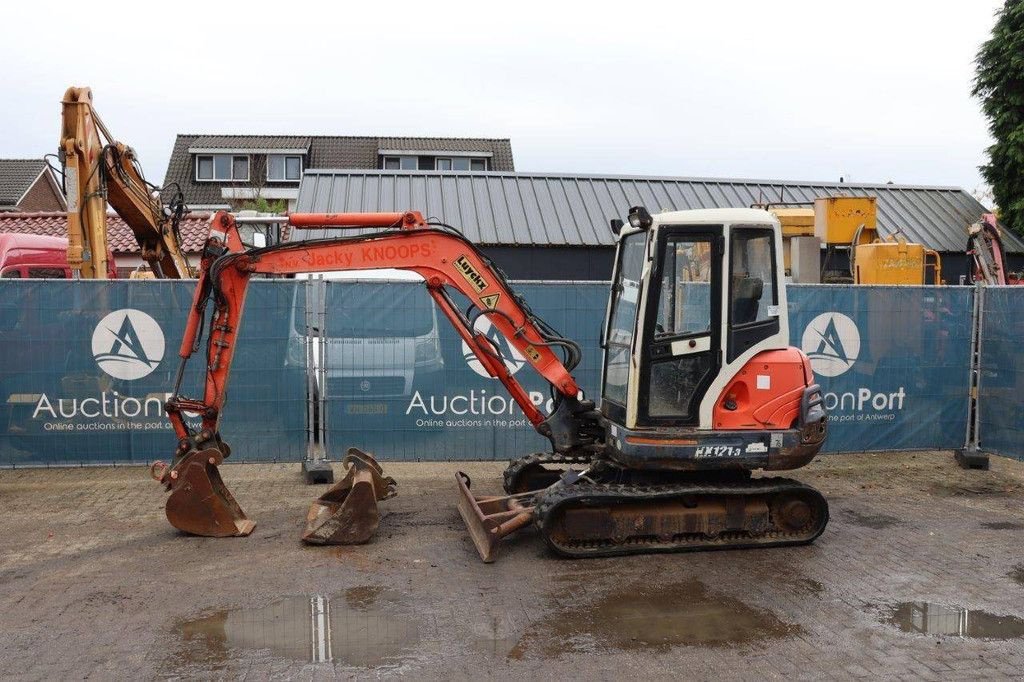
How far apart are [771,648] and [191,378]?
23.8 feet

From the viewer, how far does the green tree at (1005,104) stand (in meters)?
25.3

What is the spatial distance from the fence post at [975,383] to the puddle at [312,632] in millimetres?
7824

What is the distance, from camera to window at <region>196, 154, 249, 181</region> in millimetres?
46500

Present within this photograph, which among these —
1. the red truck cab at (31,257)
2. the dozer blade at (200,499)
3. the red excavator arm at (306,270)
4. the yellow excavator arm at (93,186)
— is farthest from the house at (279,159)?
the dozer blade at (200,499)

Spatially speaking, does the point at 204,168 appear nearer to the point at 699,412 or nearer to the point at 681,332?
the point at 681,332

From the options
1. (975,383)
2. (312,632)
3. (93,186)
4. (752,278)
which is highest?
(93,186)

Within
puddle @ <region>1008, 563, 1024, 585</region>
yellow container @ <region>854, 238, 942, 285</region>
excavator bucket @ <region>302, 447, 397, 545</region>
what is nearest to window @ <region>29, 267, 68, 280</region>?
excavator bucket @ <region>302, 447, 397, 545</region>

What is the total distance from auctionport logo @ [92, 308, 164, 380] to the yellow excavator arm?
99 centimetres

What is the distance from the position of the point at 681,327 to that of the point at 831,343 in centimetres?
440

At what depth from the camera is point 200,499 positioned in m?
7.88

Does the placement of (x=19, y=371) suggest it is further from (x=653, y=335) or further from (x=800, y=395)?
(x=800, y=395)

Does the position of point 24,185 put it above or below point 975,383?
above

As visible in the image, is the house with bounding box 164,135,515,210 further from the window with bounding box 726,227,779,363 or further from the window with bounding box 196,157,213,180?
the window with bounding box 726,227,779,363

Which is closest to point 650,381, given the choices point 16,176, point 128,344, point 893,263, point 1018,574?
point 1018,574
